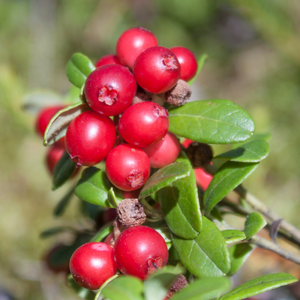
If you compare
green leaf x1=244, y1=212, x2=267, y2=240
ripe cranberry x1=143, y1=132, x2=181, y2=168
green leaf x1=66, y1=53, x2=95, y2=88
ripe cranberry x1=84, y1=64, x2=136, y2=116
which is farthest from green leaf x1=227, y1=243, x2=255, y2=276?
green leaf x1=66, y1=53, x2=95, y2=88

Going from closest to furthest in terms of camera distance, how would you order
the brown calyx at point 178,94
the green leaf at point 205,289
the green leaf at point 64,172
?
the green leaf at point 205,289 → the brown calyx at point 178,94 → the green leaf at point 64,172

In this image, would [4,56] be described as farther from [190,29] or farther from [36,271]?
[36,271]

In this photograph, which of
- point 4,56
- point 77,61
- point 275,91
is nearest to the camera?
point 77,61

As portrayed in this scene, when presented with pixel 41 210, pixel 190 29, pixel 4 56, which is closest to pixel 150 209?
pixel 41 210

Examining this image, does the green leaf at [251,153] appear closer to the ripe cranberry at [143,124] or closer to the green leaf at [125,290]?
the ripe cranberry at [143,124]

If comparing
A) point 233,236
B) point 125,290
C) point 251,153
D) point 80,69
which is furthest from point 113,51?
point 125,290

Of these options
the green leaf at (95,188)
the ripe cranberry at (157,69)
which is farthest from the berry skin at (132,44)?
the green leaf at (95,188)

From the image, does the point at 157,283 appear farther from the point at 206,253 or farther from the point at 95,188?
the point at 95,188
